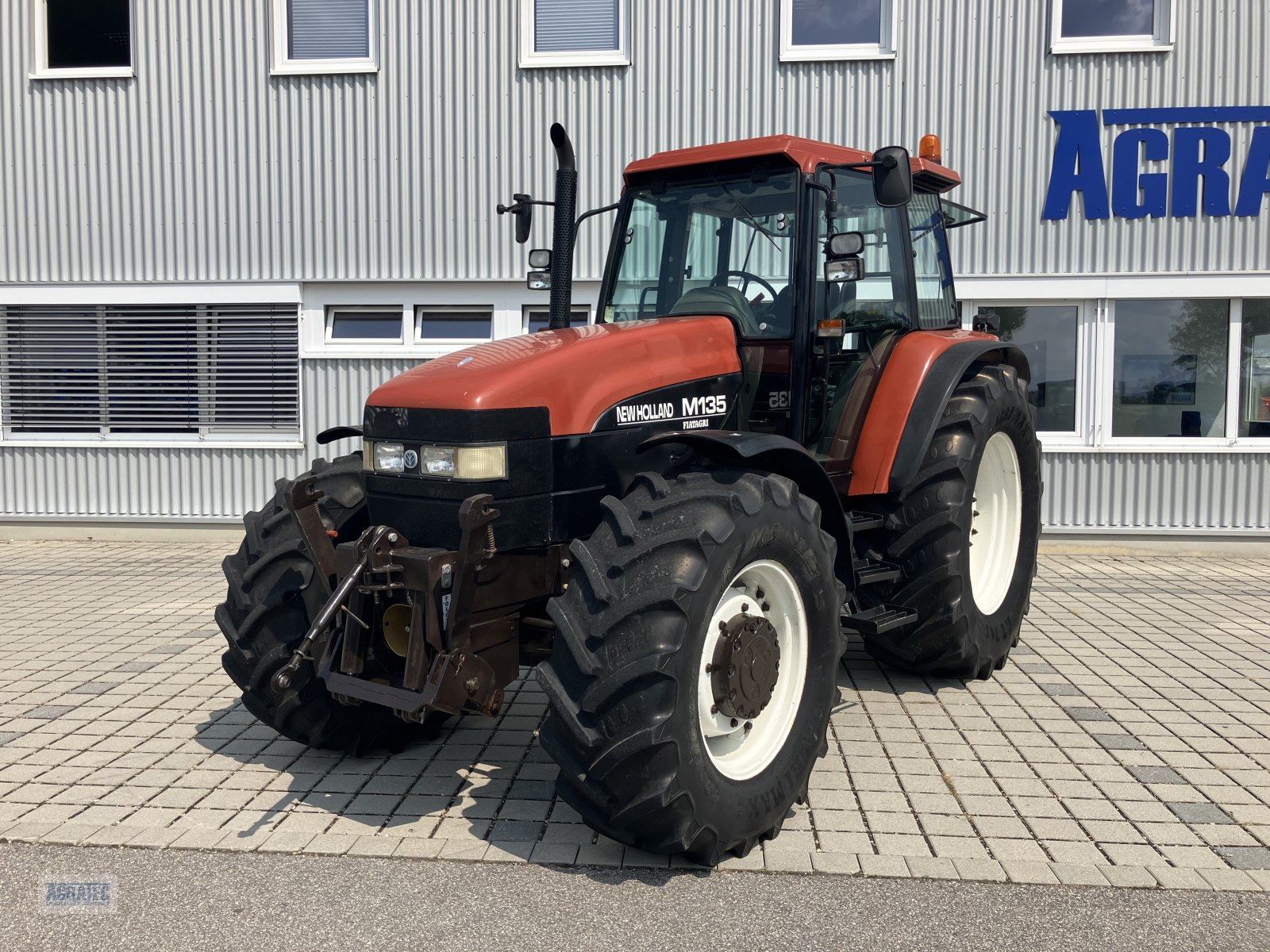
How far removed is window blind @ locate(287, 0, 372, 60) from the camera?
946 cm

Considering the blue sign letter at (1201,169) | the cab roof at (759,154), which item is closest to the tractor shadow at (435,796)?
the cab roof at (759,154)

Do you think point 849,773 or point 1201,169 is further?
point 1201,169

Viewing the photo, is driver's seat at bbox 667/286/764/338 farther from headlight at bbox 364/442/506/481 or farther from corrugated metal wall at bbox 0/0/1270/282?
corrugated metal wall at bbox 0/0/1270/282

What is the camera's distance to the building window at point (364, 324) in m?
9.61

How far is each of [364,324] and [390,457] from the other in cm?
635

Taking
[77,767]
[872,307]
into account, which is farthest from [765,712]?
[77,767]

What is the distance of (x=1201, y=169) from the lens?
28.8 feet

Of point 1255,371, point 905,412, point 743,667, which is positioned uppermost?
point 1255,371

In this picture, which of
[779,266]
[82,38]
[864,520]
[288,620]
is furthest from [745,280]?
[82,38]

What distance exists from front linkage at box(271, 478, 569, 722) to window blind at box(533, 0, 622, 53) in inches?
265

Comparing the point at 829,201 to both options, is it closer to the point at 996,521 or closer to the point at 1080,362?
the point at 996,521

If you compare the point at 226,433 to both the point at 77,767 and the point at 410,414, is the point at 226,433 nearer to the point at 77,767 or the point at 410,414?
the point at 77,767

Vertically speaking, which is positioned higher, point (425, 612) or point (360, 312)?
point (360, 312)

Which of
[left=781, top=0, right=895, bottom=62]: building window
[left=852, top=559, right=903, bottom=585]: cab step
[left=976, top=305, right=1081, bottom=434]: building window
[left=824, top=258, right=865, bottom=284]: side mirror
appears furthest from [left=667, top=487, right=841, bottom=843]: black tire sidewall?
[left=781, top=0, right=895, bottom=62]: building window
